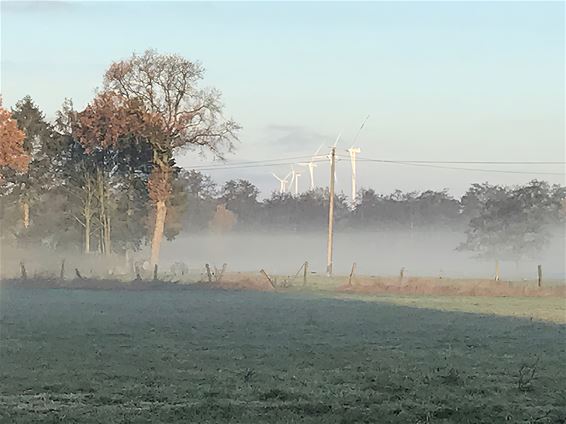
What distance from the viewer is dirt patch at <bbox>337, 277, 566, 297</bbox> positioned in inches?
1658

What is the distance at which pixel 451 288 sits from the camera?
43.0m

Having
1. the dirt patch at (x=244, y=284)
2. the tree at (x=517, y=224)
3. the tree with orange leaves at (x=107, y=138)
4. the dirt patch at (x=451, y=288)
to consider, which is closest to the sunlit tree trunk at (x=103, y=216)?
the tree with orange leaves at (x=107, y=138)

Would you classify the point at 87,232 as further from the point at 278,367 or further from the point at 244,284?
the point at 278,367

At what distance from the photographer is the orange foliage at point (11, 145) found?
5688cm

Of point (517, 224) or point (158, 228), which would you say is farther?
point (517, 224)

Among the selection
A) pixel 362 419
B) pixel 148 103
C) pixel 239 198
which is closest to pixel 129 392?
pixel 362 419

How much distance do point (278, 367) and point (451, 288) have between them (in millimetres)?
30012

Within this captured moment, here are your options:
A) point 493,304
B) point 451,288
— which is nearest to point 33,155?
point 451,288

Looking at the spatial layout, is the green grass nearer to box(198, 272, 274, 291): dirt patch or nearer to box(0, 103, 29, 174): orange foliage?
box(198, 272, 274, 291): dirt patch

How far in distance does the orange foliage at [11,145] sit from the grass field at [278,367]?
31436 millimetres

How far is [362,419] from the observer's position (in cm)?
992

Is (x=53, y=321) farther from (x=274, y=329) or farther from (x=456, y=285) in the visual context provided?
(x=456, y=285)

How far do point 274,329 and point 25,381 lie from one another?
976cm

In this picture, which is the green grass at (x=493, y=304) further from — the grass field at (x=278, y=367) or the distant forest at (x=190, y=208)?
the distant forest at (x=190, y=208)
